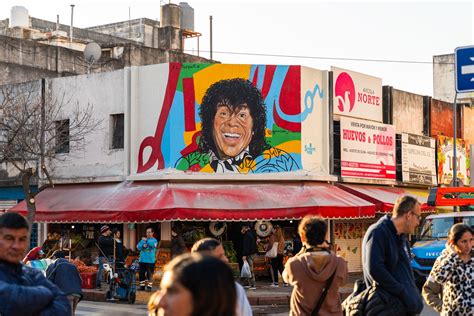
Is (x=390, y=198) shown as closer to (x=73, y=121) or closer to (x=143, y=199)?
(x=143, y=199)

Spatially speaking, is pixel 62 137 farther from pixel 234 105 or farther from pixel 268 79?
pixel 268 79

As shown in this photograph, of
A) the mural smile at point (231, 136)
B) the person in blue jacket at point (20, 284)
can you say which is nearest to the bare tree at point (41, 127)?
the mural smile at point (231, 136)

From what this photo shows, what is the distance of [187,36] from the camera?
1809 inches

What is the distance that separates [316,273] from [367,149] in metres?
22.7

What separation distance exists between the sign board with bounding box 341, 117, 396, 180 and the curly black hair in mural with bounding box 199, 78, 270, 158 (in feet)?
10.7

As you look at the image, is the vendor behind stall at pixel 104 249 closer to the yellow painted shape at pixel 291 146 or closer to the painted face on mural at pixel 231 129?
the painted face on mural at pixel 231 129

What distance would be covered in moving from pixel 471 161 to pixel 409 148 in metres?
6.08

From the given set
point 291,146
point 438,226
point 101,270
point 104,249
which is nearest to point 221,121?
point 291,146

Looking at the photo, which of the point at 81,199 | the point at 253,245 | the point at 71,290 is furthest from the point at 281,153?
the point at 71,290

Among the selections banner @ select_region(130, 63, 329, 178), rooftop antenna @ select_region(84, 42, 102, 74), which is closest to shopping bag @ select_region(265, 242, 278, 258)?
banner @ select_region(130, 63, 329, 178)

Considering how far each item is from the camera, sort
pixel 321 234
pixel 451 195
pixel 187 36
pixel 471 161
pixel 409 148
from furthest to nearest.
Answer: pixel 187 36 → pixel 471 161 → pixel 409 148 → pixel 451 195 → pixel 321 234

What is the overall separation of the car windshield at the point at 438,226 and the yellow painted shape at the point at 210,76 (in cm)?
766

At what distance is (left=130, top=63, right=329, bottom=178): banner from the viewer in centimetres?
2622

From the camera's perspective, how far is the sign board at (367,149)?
28453mm
